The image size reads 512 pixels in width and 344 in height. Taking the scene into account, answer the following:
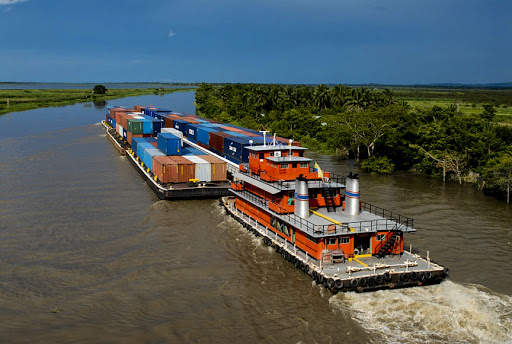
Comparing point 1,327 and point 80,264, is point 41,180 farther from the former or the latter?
point 1,327

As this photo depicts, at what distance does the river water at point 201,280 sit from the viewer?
2095 centimetres

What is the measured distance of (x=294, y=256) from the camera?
2700cm

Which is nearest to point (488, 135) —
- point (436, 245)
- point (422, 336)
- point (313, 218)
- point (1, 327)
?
point (436, 245)

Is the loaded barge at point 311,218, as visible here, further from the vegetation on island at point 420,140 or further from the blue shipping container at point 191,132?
the blue shipping container at point 191,132

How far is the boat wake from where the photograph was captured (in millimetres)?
20406

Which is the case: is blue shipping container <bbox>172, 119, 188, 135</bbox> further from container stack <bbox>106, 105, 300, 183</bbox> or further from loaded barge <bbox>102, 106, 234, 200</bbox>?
loaded barge <bbox>102, 106, 234, 200</bbox>

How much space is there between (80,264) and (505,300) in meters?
24.1

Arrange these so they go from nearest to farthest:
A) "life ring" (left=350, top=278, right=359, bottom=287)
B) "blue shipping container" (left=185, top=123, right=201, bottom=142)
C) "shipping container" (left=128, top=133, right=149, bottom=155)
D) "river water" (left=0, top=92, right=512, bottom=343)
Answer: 1. "river water" (left=0, top=92, right=512, bottom=343)
2. "life ring" (left=350, top=278, right=359, bottom=287)
3. "shipping container" (left=128, top=133, right=149, bottom=155)
4. "blue shipping container" (left=185, top=123, right=201, bottom=142)

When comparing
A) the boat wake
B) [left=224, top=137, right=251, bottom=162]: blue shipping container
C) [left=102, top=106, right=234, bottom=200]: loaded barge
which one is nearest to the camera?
the boat wake

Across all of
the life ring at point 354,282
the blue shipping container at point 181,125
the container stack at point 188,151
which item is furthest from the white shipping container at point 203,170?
the blue shipping container at point 181,125

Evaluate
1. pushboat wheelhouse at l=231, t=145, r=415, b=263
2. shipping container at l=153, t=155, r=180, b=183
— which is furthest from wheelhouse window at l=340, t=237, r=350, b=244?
shipping container at l=153, t=155, r=180, b=183

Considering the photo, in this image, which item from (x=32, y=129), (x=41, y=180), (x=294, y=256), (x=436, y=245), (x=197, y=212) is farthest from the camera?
(x=32, y=129)

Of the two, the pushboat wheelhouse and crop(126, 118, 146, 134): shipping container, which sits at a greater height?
crop(126, 118, 146, 134): shipping container

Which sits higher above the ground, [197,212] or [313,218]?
[313,218]
